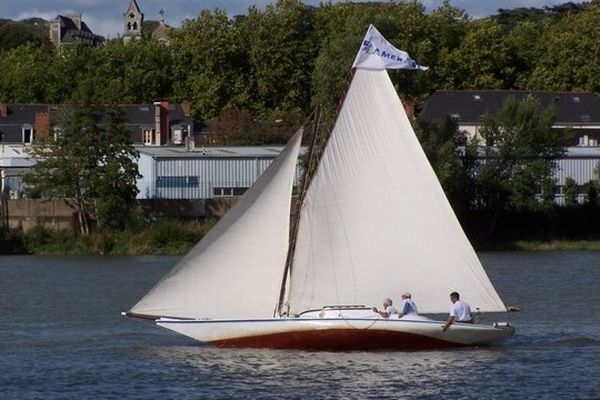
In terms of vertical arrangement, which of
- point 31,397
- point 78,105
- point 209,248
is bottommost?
point 31,397

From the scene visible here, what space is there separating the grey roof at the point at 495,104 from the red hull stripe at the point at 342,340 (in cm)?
8639

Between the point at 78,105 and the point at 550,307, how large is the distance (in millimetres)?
41472

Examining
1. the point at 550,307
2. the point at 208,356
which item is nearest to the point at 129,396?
the point at 208,356

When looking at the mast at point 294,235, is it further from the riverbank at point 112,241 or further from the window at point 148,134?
the window at point 148,134

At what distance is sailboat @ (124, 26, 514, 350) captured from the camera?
40.9 metres

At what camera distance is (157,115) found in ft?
414

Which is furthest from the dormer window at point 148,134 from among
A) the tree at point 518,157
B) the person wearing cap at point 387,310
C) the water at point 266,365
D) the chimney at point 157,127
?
the person wearing cap at point 387,310

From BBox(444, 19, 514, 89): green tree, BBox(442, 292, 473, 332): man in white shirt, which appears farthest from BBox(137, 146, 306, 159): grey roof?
BBox(442, 292, 473, 332): man in white shirt

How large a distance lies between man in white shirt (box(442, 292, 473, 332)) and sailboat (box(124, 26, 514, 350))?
180 millimetres

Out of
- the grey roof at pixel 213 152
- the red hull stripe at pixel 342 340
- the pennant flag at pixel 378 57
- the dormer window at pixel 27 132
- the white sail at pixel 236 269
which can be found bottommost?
the red hull stripe at pixel 342 340

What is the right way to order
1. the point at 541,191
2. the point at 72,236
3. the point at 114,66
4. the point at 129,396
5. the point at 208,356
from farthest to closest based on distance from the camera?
1. the point at 114,66
2. the point at 541,191
3. the point at 72,236
4. the point at 208,356
5. the point at 129,396

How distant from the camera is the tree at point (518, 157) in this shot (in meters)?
92.2

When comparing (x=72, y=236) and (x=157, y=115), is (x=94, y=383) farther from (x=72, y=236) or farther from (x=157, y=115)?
(x=157, y=115)

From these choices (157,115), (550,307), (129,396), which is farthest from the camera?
(157,115)
